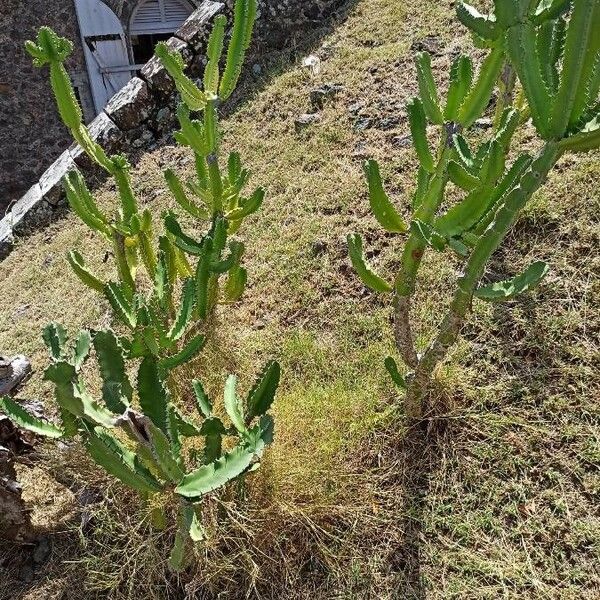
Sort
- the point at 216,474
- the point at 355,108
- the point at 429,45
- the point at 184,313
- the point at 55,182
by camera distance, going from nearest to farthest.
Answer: the point at 216,474
the point at 184,313
the point at 355,108
the point at 429,45
the point at 55,182

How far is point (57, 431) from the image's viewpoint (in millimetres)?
1961

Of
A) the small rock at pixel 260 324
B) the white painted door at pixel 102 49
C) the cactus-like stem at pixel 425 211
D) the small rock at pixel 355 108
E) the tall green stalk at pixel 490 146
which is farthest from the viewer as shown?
the white painted door at pixel 102 49

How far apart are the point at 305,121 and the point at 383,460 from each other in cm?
282

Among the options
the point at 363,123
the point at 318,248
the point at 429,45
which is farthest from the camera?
the point at 429,45

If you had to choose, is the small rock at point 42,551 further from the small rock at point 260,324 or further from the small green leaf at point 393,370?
the small green leaf at point 393,370

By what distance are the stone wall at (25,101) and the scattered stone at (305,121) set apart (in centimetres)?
389

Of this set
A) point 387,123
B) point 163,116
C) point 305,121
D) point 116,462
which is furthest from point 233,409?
point 163,116

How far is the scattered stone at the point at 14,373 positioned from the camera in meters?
2.71

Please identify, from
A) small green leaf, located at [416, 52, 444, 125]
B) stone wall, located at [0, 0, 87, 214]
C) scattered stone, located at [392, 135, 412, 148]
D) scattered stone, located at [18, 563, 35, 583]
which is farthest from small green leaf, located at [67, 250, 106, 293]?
stone wall, located at [0, 0, 87, 214]

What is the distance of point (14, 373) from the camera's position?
291cm

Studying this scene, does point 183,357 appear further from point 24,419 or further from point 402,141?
point 402,141

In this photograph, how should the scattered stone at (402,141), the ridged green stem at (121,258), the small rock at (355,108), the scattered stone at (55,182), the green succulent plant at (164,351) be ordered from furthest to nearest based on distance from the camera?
the scattered stone at (55,182), the small rock at (355,108), the scattered stone at (402,141), the ridged green stem at (121,258), the green succulent plant at (164,351)

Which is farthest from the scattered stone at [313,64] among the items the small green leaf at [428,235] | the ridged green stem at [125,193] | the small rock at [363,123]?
the small green leaf at [428,235]

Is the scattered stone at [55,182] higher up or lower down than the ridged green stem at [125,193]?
lower down
